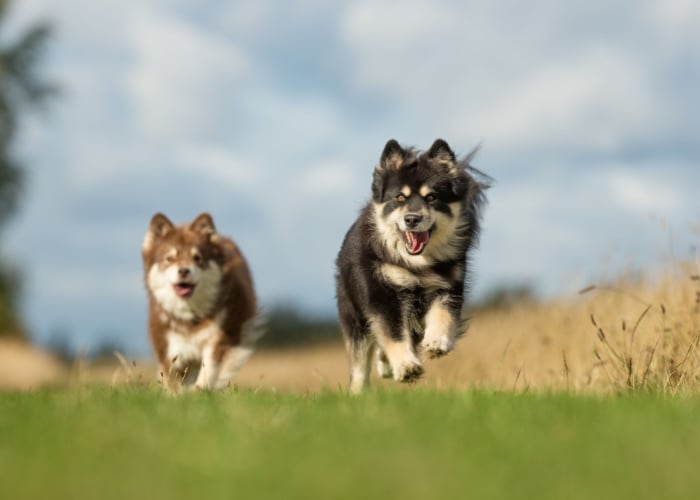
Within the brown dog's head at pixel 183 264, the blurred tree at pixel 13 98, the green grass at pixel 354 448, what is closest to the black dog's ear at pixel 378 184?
the green grass at pixel 354 448

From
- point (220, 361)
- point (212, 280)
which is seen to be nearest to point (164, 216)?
point (212, 280)

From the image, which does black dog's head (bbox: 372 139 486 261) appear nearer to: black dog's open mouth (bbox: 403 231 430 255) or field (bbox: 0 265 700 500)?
black dog's open mouth (bbox: 403 231 430 255)

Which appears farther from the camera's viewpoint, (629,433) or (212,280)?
(212,280)

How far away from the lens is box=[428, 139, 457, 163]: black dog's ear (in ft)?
26.2

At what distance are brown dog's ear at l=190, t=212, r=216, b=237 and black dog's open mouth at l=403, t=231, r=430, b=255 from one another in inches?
127

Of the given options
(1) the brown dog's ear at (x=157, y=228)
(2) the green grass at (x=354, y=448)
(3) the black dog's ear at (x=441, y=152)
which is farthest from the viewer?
(1) the brown dog's ear at (x=157, y=228)

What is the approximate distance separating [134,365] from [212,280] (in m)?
1.94

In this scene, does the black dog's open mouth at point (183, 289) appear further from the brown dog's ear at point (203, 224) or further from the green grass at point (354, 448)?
the green grass at point (354, 448)

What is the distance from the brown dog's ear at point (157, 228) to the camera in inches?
398

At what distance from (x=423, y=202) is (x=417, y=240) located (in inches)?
12.8

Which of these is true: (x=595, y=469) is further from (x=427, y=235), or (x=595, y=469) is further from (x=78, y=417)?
(x=427, y=235)

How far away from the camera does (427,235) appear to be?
25.2 ft

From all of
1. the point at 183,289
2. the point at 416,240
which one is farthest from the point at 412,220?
the point at 183,289

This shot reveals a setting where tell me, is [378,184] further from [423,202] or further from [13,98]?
[13,98]
